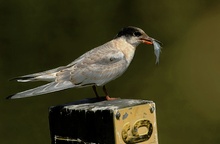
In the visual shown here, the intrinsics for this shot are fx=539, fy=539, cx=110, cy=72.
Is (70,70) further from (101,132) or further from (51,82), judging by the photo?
(101,132)

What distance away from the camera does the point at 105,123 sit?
169cm

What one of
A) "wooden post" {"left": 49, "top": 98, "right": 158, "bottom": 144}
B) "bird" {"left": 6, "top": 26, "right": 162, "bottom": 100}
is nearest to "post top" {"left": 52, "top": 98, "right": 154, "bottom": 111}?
"wooden post" {"left": 49, "top": 98, "right": 158, "bottom": 144}

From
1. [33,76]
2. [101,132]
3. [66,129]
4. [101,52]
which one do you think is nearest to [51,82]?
[33,76]

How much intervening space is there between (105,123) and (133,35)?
833 mm

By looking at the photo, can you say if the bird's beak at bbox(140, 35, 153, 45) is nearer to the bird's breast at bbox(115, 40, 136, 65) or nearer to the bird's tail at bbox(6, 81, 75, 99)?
the bird's breast at bbox(115, 40, 136, 65)

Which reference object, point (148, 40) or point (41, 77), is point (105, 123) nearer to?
point (41, 77)

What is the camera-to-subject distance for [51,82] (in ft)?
7.54

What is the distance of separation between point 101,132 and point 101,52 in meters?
0.72

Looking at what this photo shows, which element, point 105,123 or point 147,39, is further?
point 147,39

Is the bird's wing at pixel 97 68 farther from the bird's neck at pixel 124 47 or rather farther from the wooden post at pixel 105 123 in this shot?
the wooden post at pixel 105 123

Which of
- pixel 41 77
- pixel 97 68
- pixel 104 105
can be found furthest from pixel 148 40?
pixel 104 105

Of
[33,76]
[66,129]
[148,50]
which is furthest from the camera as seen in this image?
[148,50]

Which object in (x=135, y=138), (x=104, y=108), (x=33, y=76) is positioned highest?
(x=33, y=76)

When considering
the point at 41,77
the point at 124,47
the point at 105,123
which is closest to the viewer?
the point at 105,123
